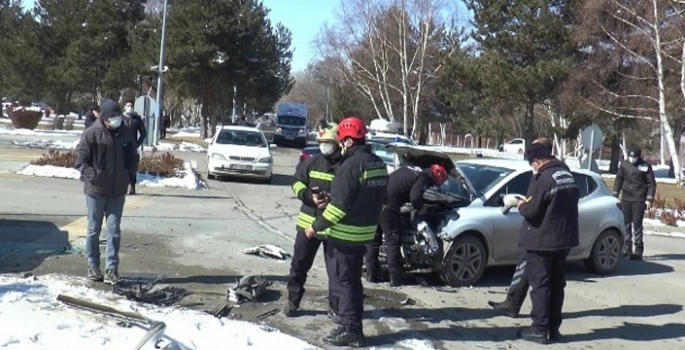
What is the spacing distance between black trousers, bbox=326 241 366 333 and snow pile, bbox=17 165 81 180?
13.1 m

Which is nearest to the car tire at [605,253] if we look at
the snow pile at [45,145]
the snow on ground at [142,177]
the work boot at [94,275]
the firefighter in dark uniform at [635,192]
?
the firefighter in dark uniform at [635,192]

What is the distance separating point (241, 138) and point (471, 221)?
14340 millimetres

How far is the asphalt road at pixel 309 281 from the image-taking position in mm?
6965

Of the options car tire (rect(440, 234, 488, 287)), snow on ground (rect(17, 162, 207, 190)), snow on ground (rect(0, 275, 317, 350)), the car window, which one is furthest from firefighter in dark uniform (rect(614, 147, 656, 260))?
snow on ground (rect(17, 162, 207, 190))

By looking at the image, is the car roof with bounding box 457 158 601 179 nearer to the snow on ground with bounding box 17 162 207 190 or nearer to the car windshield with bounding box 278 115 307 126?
the snow on ground with bounding box 17 162 207 190

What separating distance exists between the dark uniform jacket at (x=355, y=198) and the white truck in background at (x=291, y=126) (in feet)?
145

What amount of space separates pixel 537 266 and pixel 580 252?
140 inches

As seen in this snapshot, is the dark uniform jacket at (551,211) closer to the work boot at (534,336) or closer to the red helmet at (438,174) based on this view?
the work boot at (534,336)

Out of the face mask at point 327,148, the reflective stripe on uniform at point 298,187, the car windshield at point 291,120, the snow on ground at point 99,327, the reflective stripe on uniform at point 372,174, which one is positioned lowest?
the snow on ground at point 99,327

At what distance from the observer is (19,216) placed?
11523 mm

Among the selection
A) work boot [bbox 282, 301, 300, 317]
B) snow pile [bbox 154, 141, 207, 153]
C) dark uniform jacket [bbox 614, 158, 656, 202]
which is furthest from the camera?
snow pile [bbox 154, 141, 207, 153]

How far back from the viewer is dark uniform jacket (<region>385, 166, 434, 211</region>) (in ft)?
27.7

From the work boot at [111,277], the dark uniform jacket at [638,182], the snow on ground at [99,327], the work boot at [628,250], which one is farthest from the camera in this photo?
the work boot at [628,250]

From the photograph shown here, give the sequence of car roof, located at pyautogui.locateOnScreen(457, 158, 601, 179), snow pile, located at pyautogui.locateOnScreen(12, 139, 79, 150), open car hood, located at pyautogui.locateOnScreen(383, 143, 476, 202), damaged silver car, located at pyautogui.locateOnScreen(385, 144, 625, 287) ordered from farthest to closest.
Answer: snow pile, located at pyautogui.locateOnScreen(12, 139, 79, 150)
car roof, located at pyautogui.locateOnScreen(457, 158, 601, 179)
open car hood, located at pyautogui.locateOnScreen(383, 143, 476, 202)
damaged silver car, located at pyautogui.locateOnScreen(385, 144, 625, 287)
